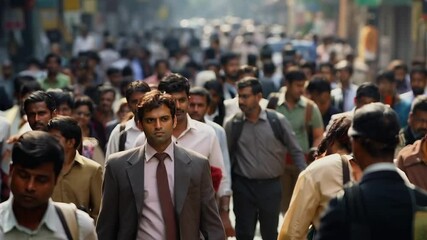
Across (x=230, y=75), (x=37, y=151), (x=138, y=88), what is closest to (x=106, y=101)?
(x=138, y=88)

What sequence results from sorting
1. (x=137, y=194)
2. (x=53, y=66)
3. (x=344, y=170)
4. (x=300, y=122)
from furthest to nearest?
(x=53, y=66), (x=300, y=122), (x=137, y=194), (x=344, y=170)

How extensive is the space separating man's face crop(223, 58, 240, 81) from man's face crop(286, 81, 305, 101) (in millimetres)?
3147

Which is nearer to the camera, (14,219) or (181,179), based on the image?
(14,219)

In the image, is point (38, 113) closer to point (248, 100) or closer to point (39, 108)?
point (39, 108)

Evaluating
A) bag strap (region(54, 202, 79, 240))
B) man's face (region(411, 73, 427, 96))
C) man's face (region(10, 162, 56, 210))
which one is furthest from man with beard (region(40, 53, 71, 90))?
man's face (region(10, 162, 56, 210))

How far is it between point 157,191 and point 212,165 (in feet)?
5.35

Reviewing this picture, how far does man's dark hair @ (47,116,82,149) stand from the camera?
7129 mm

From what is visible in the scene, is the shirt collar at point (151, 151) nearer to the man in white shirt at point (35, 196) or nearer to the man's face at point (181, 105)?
the man's face at point (181, 105)

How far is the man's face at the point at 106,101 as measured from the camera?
40.2 feet

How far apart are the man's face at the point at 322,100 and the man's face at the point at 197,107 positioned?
2285 mm

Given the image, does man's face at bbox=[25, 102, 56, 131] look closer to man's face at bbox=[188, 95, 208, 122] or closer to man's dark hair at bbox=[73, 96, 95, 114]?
man's face at bbox=[188, 95, 208, 122]

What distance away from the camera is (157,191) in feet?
21.5

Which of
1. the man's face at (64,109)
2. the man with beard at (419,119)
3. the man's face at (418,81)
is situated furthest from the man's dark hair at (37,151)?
the man's face at (418,81)

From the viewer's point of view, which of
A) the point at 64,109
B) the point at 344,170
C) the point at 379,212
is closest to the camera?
the point at 379,212
